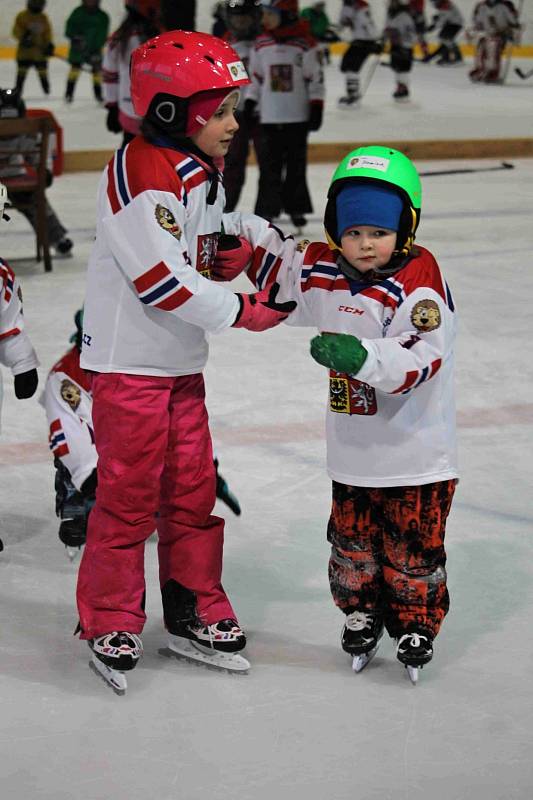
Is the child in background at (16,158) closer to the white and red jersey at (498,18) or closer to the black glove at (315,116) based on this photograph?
the black glove at (315,116)

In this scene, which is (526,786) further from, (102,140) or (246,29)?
(102,140)

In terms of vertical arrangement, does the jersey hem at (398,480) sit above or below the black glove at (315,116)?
above

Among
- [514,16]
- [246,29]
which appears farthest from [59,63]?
[246,29]

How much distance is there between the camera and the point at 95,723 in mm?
2506

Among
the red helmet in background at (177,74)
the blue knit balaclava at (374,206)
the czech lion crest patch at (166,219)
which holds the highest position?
the red helmet in background at (177,74)

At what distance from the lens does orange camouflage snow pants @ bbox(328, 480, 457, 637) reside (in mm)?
2621

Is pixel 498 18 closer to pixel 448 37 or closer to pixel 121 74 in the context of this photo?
pixel 448 37

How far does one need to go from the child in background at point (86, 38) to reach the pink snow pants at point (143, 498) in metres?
12.2

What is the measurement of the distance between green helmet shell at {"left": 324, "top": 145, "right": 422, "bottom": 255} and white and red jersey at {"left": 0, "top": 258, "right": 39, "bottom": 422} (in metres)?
0.91

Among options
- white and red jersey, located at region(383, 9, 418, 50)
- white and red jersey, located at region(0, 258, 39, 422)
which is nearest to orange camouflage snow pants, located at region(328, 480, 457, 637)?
white and red jersey, located at region(0, 258, 39, 422)

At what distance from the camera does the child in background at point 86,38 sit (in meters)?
14.3

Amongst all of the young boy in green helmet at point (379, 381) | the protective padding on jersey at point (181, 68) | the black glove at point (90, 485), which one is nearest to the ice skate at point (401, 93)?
the black glove at point (90, 485)

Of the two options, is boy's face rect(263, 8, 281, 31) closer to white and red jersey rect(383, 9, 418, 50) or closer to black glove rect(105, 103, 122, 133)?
black glove rect(105, 103, 122, 133)

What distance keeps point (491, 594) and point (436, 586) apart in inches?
19.7
